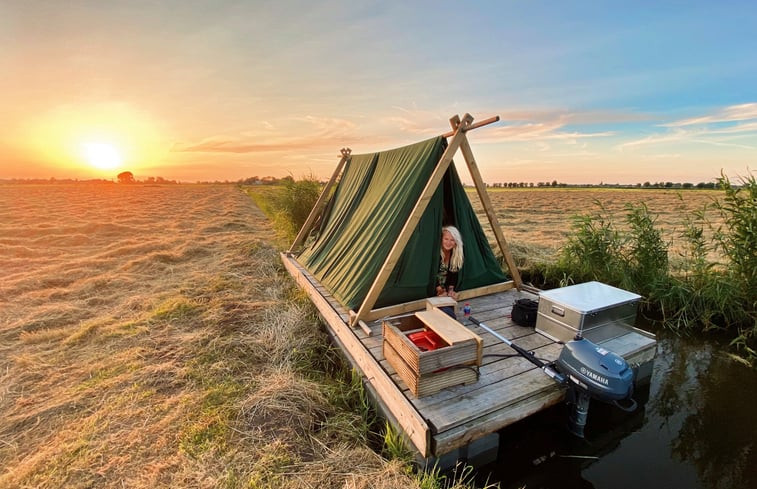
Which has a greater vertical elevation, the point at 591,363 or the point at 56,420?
the point at 591,363

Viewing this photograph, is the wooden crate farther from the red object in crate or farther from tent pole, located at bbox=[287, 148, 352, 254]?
tent pole, located at bbox=[287, 148, 352, 254]

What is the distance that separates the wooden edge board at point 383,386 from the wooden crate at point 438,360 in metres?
0.13

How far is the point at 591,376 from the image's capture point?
2.12 m

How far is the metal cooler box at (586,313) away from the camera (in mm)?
2650

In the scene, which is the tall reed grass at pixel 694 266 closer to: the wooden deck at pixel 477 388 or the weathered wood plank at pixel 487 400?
the wooden deck at pixel 477 388

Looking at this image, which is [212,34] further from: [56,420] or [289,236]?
[56,420]

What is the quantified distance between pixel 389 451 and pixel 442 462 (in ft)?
1.20

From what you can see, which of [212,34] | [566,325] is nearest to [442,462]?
[566,325]

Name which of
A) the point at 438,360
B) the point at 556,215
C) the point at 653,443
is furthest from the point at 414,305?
the point at 556,215

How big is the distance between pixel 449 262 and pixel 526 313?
39.4 inches

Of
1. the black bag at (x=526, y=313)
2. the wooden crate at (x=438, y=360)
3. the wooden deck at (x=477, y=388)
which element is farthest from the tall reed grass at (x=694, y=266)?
the wooden crate at (x=438, y=360)

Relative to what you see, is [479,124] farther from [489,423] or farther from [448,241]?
[489,423]

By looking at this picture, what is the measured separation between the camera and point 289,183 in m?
9.38

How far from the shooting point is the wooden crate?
6.98 ft
